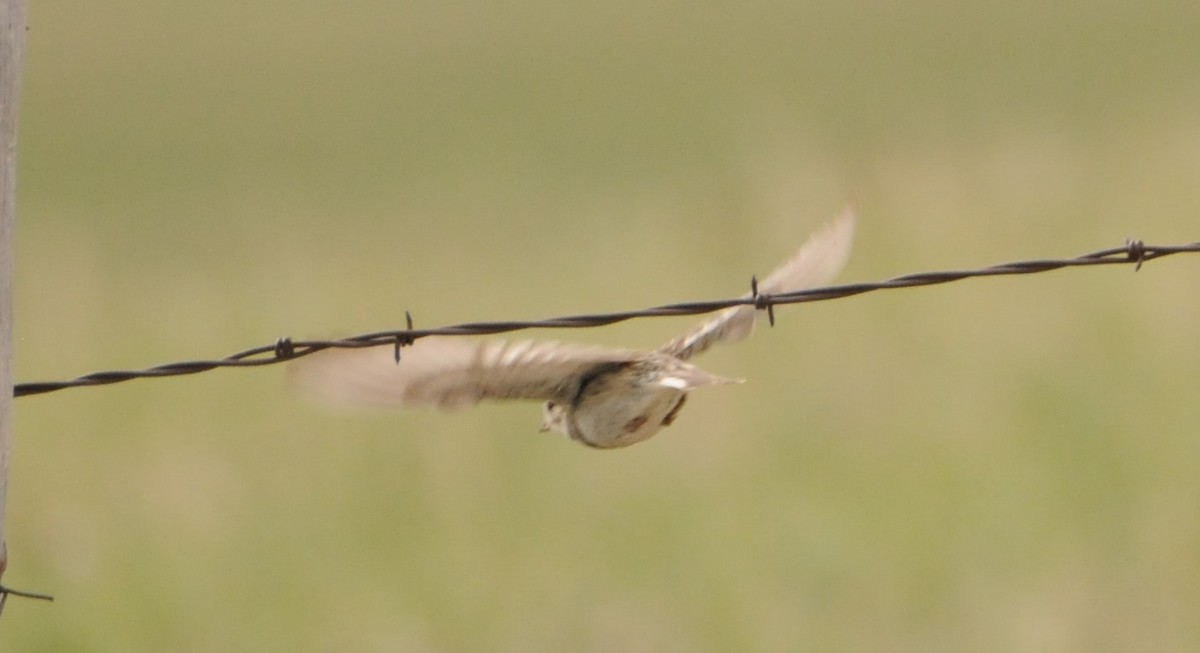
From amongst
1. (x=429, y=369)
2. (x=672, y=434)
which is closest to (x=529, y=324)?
(x=429, y=369)

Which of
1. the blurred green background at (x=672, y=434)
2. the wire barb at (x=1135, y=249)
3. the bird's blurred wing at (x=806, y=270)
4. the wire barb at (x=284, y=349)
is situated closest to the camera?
the wire barb at (x=284, y=349)

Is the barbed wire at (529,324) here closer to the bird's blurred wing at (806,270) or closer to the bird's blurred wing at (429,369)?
the bird's blurred wing at (429,369)

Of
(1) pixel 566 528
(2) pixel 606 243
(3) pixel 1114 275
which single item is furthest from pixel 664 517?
(3) pixel 1114 275

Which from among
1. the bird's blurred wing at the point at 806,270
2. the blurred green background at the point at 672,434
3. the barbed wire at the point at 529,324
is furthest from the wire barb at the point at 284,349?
the blurred green background at the point at 672,434

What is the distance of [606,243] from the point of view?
41.2 feet

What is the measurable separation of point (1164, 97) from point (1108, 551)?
5.87 metres

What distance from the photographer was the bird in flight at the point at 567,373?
3.77 m

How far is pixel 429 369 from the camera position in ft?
12.4

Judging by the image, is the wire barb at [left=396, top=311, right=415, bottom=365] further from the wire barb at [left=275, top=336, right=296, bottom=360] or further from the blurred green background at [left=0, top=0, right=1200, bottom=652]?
the blurred green background at [left=0, top=0, right=1200, bottom=652]

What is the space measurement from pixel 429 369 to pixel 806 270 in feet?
4.48

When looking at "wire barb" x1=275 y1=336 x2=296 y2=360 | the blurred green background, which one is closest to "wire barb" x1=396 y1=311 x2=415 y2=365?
"wire barb" x1=275 y1=336 x2=296 y2=360

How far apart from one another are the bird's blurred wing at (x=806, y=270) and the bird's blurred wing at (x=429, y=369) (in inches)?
28.5

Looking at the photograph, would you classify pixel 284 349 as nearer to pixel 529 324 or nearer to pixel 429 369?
pixel 429 369

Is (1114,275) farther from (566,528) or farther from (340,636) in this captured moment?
(340,636)
